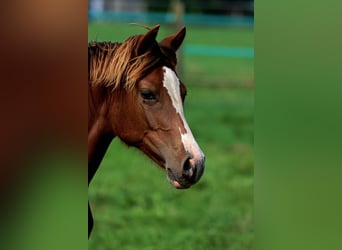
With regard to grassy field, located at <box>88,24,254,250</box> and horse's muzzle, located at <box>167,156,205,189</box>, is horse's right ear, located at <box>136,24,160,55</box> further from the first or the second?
horse's muzzle, located at <box>167,156,205,189</box>

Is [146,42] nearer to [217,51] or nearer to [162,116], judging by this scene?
[162,116]

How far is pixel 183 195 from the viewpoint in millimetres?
4461

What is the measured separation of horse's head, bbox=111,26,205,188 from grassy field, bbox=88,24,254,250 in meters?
0.08

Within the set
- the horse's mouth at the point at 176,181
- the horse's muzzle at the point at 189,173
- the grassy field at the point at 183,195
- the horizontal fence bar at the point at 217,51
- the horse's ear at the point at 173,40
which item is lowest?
the horizontal fence bar at the point at 217,51

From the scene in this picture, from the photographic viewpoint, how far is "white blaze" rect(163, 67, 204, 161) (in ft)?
5.16

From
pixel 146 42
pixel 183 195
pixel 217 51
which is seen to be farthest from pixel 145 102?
pixel 217 51

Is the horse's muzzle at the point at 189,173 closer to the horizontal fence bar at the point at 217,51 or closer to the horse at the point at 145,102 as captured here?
the horse at the point at 145,102

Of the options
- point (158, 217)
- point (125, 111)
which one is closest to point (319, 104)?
point (125, 111)

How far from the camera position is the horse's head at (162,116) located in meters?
1.57

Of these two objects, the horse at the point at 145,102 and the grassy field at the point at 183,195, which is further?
the grassy field at the point at 183,195

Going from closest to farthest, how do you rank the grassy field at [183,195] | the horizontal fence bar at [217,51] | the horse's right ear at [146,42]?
the horse's right ear at [146,42], the grassy field at [183,195], the horizontal fence bar at [217,51]

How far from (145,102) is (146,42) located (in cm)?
12

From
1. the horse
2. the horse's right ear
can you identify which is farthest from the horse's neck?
the horse's right ear

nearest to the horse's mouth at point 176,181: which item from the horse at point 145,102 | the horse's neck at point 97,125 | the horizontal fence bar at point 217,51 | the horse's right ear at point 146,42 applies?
the horse at point 145,102
